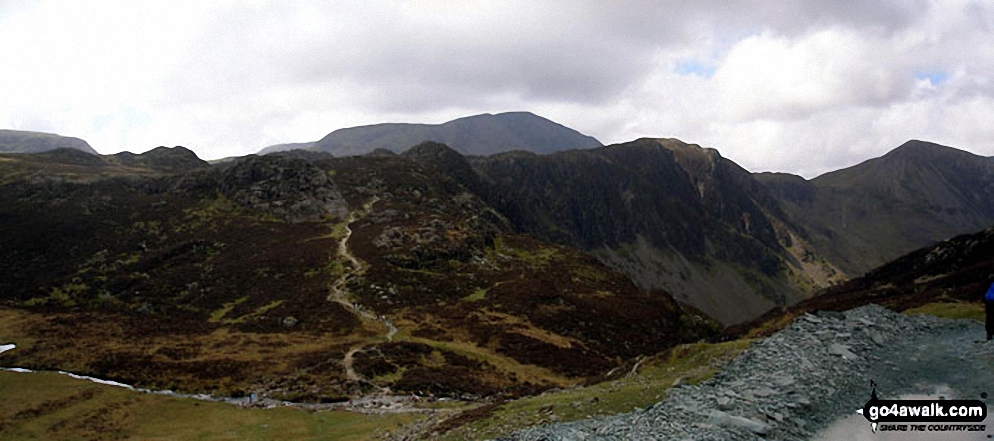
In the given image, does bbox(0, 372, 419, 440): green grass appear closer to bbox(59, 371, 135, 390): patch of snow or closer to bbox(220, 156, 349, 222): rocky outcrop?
bbox(59, 371, 135, 390): patch of snow

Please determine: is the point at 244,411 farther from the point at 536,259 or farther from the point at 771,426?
the point at 536,259

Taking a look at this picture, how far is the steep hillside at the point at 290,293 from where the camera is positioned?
59781mm

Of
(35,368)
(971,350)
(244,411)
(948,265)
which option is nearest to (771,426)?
(971,350)

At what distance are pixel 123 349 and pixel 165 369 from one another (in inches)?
410

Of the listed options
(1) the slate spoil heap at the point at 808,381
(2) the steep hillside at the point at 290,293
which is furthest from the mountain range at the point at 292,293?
(1) the slate spoil heap at the point at 808,381

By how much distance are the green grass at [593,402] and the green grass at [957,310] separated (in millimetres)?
11925

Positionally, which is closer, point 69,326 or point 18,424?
point 18,424

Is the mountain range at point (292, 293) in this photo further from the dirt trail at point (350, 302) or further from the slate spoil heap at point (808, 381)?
the slate spoil heap at point (808, 381)

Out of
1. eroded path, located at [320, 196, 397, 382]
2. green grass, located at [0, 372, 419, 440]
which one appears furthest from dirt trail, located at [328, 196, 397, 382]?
green grass, located at [0, 372, 419, 440]

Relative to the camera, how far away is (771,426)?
17109 millimetres

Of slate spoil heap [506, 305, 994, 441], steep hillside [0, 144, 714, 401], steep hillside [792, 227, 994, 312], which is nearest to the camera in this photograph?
slate spoil heap [506, 305, 994, 441]

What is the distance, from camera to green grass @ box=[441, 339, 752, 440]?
24.3m

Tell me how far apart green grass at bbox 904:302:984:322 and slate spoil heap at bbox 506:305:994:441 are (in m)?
5.68

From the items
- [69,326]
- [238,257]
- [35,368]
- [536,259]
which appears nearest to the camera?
[35,368]
